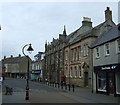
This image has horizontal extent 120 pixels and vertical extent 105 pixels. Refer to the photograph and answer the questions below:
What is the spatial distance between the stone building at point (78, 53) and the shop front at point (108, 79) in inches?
188

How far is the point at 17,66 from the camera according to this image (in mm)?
94625

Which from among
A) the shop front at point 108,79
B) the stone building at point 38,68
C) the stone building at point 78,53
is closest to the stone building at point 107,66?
the shop front at point 108,79

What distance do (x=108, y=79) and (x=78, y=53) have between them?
14.1 metres

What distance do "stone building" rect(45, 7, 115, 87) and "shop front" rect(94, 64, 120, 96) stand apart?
4.78 metres

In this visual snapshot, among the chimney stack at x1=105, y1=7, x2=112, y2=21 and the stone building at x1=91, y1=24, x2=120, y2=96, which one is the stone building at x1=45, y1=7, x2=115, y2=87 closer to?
the chimney stack at x1=105, y1=7, x2=112, y2=21

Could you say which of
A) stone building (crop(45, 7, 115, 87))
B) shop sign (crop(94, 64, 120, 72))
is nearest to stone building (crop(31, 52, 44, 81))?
stone building (crop(45, 7, 115, 87))

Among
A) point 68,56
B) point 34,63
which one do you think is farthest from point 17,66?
point 68,56

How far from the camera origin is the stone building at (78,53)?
31.5 m

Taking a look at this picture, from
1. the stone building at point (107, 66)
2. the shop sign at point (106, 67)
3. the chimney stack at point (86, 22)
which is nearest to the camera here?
the shop sign at point (106, 67)

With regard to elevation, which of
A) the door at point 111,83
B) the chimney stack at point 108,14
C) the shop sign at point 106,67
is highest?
the chimney stack at point 108,14

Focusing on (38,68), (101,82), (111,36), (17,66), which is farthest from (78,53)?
(17,66)

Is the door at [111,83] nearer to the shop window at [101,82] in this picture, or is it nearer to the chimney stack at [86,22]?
the shop window at [101,82]

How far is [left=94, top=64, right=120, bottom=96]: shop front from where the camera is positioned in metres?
21.0

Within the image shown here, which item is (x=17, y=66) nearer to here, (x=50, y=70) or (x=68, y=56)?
(x=50, y=70)
